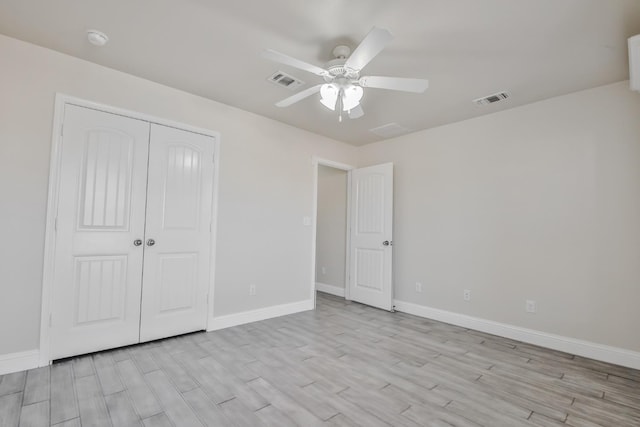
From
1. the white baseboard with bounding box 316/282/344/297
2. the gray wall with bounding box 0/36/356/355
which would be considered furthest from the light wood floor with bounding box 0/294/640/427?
the white baseboard with bounding box 316/282/344/297

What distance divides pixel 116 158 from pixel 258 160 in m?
1.51

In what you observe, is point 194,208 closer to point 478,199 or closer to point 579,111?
point 478,199

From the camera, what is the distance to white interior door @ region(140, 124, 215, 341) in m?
2.99

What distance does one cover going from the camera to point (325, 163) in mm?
4668

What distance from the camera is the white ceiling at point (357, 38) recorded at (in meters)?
1.97

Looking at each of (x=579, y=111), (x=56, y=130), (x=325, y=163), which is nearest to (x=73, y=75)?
(x=56, y=130)

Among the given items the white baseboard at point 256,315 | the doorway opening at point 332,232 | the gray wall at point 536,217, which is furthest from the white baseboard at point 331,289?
the gray wall at point 536,217

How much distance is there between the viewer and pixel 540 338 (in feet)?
10.3

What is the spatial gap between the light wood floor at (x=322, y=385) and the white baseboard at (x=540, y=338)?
11 cm

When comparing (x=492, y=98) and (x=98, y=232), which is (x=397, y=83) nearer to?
(x=492, y=98)

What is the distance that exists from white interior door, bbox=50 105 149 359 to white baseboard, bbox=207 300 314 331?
79 cm

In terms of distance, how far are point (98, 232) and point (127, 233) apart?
222mm

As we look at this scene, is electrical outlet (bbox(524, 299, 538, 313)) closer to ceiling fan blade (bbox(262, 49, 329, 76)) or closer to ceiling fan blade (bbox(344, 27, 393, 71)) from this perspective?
ceiling fan blade (bbox(344, 27, 393, 71))

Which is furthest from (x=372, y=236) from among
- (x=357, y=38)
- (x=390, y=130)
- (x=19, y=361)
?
(x=19, y=361)
